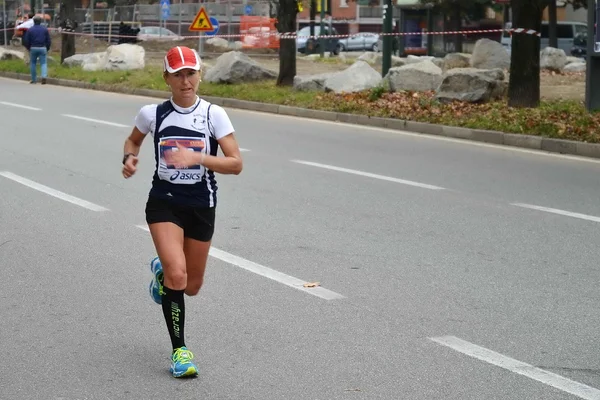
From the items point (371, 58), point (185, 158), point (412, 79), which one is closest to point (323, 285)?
point (185, 158)

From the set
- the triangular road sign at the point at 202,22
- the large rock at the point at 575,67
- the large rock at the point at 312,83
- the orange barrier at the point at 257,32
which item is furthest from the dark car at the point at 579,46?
the large rock at the point at 312,83

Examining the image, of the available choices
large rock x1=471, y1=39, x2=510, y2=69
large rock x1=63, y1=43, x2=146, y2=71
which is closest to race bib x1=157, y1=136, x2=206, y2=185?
large rock x1=471, y1=39, x2=510, y2=69

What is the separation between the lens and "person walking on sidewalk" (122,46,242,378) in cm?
546

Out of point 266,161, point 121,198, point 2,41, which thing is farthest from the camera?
point 2,41

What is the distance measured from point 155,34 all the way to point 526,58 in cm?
3112

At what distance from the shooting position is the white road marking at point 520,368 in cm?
526

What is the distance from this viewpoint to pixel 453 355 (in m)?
5.82

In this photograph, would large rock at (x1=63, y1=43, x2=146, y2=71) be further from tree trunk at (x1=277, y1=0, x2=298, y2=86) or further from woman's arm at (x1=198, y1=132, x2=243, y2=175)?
woman's arm at (x1=198, y1=132, x2=243, y2=175)

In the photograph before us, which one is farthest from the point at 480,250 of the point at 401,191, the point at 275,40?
the point at 275,40

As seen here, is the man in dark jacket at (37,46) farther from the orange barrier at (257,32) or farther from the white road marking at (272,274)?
the white road marking at (272,274)

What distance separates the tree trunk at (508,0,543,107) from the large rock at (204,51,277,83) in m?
8.78

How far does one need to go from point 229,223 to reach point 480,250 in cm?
226

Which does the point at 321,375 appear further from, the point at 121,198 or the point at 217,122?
the point at 121,198

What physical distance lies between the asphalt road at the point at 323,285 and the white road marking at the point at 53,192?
0.07 m
